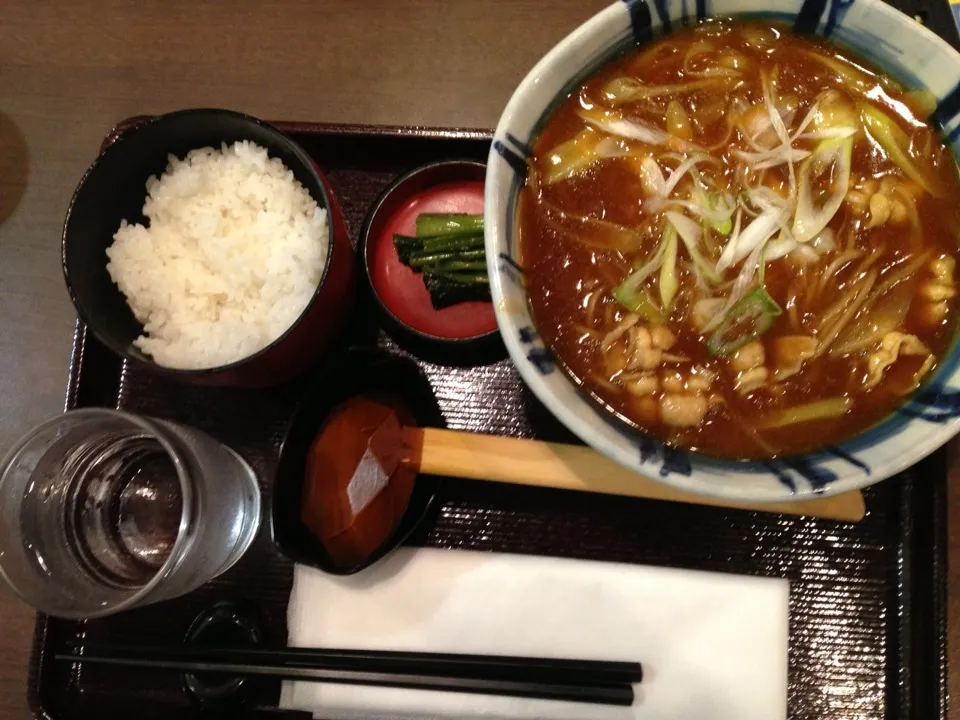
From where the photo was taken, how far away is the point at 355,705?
1.67m

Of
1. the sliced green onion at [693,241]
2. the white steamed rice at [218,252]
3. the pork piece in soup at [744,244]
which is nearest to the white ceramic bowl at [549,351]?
the pork piece in soup at [744,244]

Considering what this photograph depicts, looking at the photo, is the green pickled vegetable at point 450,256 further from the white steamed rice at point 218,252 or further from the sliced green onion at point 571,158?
the sliced green onion at point 571,158

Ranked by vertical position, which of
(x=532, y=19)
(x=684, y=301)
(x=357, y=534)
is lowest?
(x=357, y=534)

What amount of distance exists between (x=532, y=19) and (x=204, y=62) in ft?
3.42

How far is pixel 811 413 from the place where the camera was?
136 cm

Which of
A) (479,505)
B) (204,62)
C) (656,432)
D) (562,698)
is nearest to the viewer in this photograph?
(656,432)

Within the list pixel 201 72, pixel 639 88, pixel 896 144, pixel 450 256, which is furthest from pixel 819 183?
pixel 201 72

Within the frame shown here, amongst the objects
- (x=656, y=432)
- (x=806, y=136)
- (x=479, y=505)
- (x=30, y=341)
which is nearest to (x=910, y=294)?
(x=806, y=136)

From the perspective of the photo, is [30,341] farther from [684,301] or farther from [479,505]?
[684,301]

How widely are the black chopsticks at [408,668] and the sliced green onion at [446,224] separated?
104 cm

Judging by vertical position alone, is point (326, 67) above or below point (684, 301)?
above

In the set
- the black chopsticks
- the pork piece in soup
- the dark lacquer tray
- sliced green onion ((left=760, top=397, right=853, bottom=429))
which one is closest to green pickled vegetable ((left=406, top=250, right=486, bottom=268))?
the dark lacquer tray

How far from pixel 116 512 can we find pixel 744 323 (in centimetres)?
161

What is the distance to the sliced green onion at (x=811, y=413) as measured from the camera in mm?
1361
